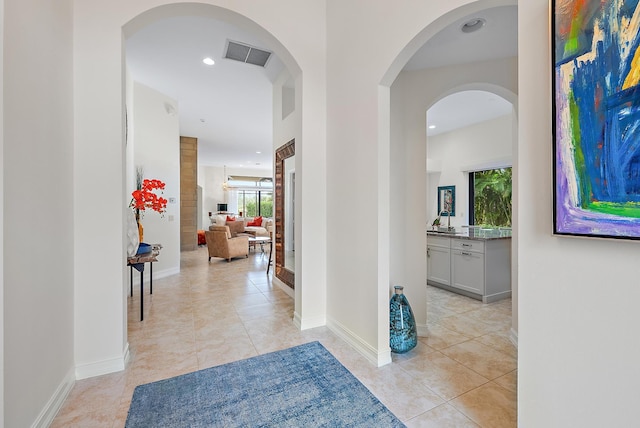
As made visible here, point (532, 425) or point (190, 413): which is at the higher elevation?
point (532, 425)

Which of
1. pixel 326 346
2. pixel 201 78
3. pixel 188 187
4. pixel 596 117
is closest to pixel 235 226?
pixel 188 187

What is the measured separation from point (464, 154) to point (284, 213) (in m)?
4.51

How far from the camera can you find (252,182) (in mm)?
13406

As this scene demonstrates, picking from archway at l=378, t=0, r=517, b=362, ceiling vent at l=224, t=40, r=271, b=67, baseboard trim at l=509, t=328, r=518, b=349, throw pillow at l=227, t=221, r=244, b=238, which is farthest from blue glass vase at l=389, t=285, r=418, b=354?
throw pillow at l=227, t=221, r=244, b=238

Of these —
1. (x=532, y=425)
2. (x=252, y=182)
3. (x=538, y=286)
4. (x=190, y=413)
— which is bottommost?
(x=190, y=413)

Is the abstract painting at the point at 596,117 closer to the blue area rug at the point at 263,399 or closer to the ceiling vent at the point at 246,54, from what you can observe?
the blue area rug at the point at 263,399

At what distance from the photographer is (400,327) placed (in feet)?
7.82

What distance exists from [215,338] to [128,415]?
1021 millimetres

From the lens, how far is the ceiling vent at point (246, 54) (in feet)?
11.5

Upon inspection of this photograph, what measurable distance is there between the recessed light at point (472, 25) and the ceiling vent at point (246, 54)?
7.95 feet

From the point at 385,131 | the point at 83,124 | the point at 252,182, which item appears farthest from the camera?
the point at 252,182

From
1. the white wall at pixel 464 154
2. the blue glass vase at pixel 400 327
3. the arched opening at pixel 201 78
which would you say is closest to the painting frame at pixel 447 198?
the white wall at pixel 464 154

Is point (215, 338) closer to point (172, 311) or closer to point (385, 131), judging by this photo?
point (172, 311)

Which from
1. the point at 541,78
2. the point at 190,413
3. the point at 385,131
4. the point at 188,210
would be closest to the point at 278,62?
the point at 385,131
